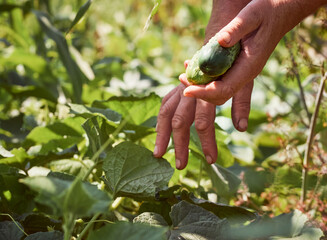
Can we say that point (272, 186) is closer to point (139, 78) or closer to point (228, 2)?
point (228, 2)

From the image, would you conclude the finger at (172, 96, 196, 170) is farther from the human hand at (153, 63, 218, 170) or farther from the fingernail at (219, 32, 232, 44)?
the fingernail at (219, 32, 232, 44)

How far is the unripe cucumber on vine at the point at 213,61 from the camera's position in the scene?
0.78 meters

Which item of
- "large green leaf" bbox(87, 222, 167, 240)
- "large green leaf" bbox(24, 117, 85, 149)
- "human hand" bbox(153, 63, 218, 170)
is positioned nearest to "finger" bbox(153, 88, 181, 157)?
"human hand" bbox(153, 63, 218, 170)

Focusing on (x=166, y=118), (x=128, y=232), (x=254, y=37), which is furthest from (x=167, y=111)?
(x=128, y=232)

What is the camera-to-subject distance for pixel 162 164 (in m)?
0.89

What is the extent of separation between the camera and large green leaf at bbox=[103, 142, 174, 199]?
0.85 m

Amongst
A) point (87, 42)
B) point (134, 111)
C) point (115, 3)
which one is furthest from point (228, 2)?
point (115, 3)

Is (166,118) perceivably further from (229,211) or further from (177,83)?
(177,83)

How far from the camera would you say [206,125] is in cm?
91

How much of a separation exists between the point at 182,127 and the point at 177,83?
733 mm

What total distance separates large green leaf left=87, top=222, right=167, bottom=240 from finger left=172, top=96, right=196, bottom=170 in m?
0.34

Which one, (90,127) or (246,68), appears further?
(90,127)

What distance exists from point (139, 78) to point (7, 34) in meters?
0.76

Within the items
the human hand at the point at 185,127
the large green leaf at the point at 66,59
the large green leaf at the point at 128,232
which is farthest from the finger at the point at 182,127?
the large green leaf at the point at 66,59
